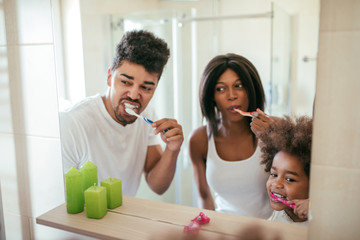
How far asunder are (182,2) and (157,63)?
0.19m

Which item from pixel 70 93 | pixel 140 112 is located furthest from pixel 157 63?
pixel 70 93

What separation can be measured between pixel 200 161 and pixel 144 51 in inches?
14.8

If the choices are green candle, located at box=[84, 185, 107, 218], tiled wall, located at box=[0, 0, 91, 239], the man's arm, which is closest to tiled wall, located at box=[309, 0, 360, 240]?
the man's arm

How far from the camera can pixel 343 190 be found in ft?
2.59

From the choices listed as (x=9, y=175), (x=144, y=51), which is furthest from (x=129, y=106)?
(x=9, y=175)

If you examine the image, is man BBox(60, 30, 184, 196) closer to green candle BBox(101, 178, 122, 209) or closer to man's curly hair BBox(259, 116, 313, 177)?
green candle BBox(101, 178, 122, 209)

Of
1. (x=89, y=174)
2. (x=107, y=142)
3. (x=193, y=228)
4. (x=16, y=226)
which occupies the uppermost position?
(x=107, y=142)

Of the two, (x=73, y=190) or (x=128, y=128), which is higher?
(x=128, y=128)

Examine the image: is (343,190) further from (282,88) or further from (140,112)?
(140,112)

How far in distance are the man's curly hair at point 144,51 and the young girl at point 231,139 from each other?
152 mm

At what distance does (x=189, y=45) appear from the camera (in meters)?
0.90

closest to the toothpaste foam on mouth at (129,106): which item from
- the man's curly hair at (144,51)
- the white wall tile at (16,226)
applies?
the man's curly hair at (144,51)

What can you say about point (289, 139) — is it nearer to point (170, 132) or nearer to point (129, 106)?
point (170, 132)

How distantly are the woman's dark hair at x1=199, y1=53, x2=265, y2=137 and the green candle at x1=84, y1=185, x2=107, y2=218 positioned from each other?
416mm
